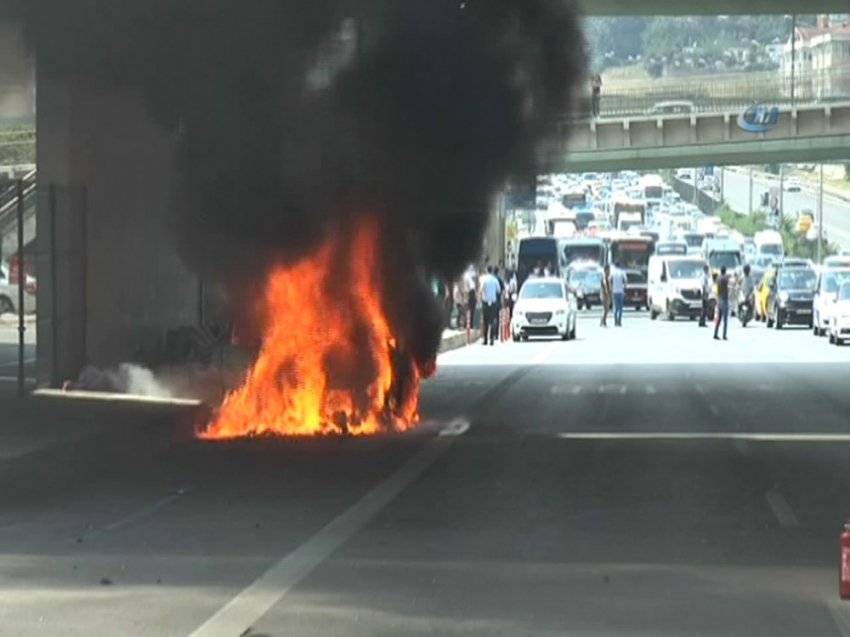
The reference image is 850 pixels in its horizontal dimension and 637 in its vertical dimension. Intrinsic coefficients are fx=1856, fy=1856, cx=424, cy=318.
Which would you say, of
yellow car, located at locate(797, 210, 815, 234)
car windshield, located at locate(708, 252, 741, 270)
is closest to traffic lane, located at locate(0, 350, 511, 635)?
car windshield, located at locate(708, 252, 741, 270)

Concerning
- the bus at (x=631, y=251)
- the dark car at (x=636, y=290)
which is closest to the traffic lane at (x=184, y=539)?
the dark car at (x=636, y=290)

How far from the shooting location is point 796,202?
146375mm

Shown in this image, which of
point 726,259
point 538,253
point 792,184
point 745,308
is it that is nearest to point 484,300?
point 745,308

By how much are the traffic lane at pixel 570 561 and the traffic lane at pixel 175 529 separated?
0.51 meters

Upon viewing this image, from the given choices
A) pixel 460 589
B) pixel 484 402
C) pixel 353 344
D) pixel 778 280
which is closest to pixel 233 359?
pixel 484 402

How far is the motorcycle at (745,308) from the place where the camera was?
5781cm

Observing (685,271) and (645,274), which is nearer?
(685,271)

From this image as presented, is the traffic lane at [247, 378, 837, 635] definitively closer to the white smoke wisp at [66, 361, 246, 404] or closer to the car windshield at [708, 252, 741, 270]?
the white smoke wisp at [66, 361, 246, 404]

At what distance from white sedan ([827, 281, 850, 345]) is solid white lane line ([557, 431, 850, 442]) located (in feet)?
82.9

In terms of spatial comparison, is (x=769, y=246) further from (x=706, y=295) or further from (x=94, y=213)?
(x=94, y=213)

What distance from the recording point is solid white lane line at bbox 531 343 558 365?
36.3 metres

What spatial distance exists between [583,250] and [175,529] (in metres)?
70.3

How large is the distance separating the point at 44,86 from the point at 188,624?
14787 millimetres

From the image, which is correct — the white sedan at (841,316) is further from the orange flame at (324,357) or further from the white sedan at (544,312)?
the orange flame at (324,357)
